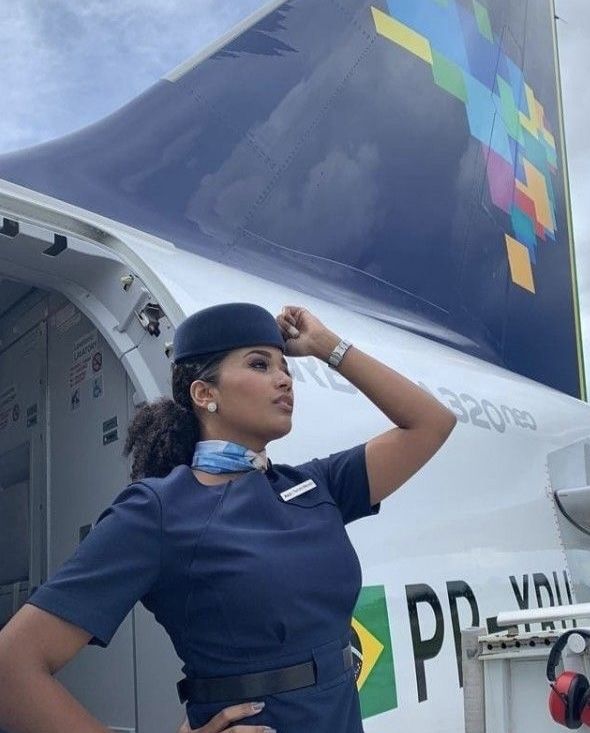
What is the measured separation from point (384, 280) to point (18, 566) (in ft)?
6.18

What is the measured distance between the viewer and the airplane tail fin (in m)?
2.87

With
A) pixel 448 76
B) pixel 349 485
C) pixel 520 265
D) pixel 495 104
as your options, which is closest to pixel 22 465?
pixel 349 485

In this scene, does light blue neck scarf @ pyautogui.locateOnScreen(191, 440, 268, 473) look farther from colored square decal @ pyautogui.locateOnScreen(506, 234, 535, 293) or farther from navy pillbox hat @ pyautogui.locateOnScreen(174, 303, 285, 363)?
colored square decal @ pyautogui.locateOnScreen(506, 234, 535, 293)

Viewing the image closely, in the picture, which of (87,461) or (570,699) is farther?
(87,461)

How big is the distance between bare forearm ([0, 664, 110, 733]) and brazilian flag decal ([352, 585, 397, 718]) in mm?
952

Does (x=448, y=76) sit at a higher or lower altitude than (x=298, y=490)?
higher

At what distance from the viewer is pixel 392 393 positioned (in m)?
1.48

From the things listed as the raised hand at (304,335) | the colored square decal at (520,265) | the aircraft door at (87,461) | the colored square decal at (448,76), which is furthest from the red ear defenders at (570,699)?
the colored square decal at (520,265)

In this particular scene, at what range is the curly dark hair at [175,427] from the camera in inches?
54.4

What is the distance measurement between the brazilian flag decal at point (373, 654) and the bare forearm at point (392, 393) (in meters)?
0.66

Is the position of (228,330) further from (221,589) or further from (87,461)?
(87,461)

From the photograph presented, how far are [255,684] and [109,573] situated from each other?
0.24 meters

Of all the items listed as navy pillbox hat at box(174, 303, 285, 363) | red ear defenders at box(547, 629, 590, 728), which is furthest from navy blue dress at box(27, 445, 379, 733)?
red ear defenders at box(547, 629, 590, 728)

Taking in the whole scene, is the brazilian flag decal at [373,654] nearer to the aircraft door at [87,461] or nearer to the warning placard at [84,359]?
the aircraft door at [87,461]
